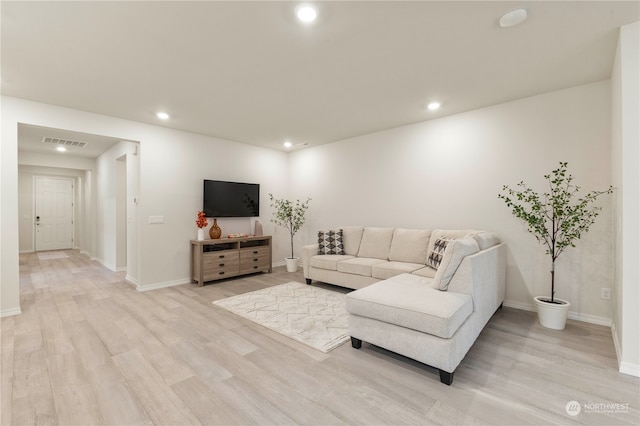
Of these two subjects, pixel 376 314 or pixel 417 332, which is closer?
pixel 417 332

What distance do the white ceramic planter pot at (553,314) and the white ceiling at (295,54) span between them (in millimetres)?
2346

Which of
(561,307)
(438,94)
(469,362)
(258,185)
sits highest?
(438,94)

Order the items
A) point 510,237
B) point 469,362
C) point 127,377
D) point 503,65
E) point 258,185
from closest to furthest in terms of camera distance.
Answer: point 127,377, point 469,362, point 503,65, point 510,237, point 258,185

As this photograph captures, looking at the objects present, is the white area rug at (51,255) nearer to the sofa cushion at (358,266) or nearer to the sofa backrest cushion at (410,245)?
the sofa cushion at (358,266)

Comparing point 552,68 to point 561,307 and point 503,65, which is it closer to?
point 503,65

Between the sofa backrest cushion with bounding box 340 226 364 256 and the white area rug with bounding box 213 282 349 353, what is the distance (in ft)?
2.78

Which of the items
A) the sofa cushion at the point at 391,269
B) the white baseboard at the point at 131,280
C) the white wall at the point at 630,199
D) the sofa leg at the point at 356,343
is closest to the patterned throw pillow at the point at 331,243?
the sofa cushion at the point at 391,269

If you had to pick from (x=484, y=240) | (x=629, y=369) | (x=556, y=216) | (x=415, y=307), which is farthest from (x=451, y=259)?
(x=556, y=216)

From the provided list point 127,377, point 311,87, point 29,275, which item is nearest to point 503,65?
point 311,87

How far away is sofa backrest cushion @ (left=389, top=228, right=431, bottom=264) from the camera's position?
4.00 m

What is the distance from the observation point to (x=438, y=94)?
3.35 meters

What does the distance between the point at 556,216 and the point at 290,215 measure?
13.8ft

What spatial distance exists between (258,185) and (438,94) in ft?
12.2

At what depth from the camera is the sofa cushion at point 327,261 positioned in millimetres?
4312
